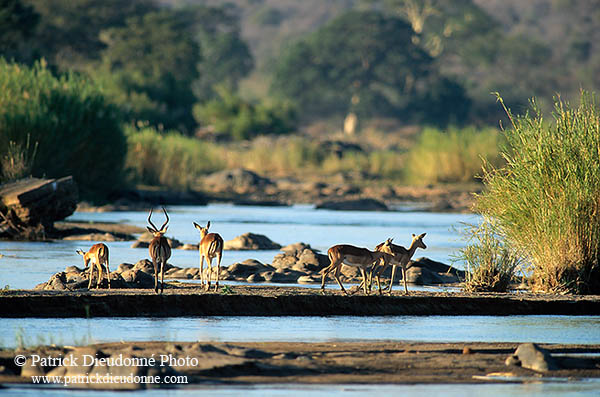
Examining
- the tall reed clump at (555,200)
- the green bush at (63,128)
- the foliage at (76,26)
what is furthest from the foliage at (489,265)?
the foliage at (76,26)

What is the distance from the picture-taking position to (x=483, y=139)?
49344mm

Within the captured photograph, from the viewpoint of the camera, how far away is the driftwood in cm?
2438

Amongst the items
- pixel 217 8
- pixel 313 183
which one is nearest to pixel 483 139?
pixel 313 183

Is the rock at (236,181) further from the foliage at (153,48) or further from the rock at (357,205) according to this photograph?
the foliage at (153,48)

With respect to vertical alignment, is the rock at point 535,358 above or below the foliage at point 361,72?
below

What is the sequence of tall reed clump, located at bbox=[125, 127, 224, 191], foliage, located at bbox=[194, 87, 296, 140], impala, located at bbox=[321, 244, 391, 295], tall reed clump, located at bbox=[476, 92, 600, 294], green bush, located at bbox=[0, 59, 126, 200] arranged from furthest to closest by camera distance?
foliage, located at bbox=[194, 87, 296, 140], tall reed clump, located at bbox=[125, 127, 224, 191], green bush, located at bbox=[0, 59, 126, 200], tall reed clump, located at bbox=[476, 92, 600, 294], impala, located at bbox=[321, 244, 391, 295]

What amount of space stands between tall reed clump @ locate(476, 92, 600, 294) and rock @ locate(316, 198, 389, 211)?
976 inches

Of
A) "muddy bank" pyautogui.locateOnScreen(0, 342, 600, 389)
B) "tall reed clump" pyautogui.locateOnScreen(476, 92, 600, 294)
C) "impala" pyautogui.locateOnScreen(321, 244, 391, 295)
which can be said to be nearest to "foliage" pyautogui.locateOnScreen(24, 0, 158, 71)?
"tall reed clump" pyautogui.locateOnScreen(476, 92, 600, 294)

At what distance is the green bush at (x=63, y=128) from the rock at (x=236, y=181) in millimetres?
12008

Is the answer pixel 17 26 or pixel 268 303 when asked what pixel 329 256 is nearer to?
pixel 268 303

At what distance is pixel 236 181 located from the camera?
49.8 metres

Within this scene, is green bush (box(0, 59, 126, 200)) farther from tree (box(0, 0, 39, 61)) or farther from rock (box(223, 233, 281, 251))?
tree (box(0, 0, 39, 61))

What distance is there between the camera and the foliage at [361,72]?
301ft

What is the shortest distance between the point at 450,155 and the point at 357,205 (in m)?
8.99
